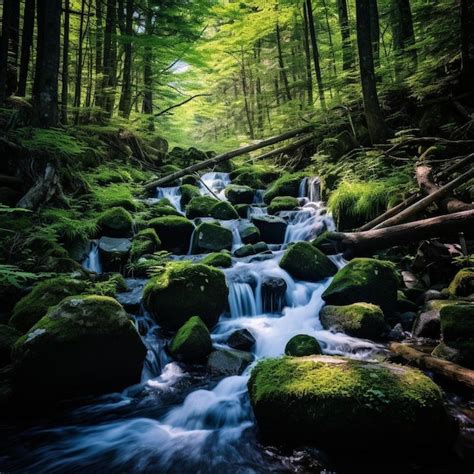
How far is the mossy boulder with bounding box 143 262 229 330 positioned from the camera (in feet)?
19.7

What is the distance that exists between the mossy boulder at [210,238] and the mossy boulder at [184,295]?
317cm

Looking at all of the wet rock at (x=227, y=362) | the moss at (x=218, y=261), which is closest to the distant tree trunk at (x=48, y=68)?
the moss at (x=218, y=261)

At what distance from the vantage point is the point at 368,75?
9539 millimetres

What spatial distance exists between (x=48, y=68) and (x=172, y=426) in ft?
25.1

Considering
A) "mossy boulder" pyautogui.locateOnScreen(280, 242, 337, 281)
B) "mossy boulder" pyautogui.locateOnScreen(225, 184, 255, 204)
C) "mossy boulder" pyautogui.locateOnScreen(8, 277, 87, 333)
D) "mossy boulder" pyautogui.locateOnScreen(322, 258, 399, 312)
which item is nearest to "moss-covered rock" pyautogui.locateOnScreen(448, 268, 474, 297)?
"mossy boulder" pyautogui.locateOnScreen(322, 258, 399, 312)

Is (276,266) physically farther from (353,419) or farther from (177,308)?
(353,419)

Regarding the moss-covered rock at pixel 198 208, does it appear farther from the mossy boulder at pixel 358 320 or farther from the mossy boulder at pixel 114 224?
the mossy boulder at pixel 358 320

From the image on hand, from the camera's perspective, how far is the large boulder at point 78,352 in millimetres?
Answer: 4078

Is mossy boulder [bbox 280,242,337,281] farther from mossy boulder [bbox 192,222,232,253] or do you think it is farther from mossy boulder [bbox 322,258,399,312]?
mossy boulder [bbox 192,222,232,253]

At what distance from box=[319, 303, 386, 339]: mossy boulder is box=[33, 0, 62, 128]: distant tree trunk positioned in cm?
709

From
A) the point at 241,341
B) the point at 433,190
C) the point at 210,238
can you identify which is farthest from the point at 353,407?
the point at 210,238

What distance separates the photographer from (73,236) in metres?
7.89

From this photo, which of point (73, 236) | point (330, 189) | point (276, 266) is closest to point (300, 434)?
point (276, 266)

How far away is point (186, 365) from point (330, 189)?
7288mm
